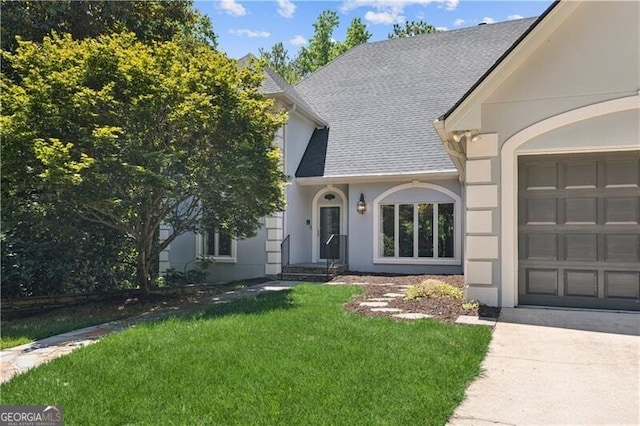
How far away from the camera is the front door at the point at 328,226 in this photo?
48.4ft

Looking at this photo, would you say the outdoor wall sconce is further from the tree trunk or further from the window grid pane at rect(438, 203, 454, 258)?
the tree trunk

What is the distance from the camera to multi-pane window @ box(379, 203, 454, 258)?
520 inches

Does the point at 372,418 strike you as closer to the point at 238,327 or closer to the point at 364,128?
the point at 238,327

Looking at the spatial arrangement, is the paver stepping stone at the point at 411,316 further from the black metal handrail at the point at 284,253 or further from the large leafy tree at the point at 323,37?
the large leafy tree at the point at 323,37

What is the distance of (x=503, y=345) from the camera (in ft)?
17.4

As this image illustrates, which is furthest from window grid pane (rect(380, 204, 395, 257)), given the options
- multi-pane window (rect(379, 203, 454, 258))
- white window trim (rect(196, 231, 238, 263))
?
white window trim (rect(196, 231, 238, 263))

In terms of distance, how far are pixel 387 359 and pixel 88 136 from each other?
19.4ft

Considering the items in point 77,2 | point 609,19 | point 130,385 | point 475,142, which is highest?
point 77,2

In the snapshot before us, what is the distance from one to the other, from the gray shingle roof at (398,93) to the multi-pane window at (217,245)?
3.25 m

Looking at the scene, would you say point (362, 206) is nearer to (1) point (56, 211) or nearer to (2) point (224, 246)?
(2) point (224, 246)

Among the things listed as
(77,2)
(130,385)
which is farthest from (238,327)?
(77,2)

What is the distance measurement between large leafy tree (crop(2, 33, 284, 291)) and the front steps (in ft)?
12.6

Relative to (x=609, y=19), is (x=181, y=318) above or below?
below

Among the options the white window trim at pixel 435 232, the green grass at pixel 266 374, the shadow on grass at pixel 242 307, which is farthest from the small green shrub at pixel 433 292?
the white window trim at pixel 435 232
